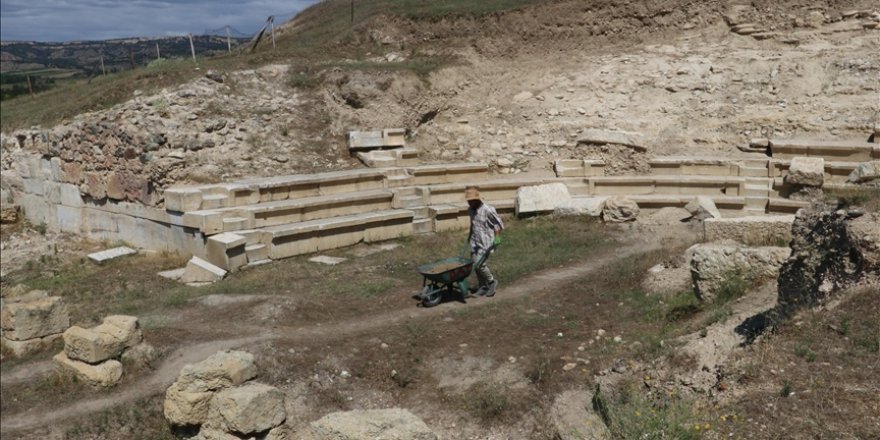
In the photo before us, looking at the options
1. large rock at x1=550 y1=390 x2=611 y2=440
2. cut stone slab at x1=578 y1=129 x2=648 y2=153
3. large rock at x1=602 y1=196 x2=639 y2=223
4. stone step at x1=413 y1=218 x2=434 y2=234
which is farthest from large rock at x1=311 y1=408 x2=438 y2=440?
cut stone slab at x1=578 y1=129 x2=648 y2=153

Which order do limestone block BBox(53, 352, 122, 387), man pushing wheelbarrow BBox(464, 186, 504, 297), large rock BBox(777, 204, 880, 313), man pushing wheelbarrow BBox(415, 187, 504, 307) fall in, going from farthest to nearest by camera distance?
man pushing wheelbarrow BBox(464, 186, 504, 297), man pushing wheelbarrow BBox(415, 187, 504, 307), limestone block BBox(53, 352, 122, 387), large rock BBox(777, 204, 880, 313)

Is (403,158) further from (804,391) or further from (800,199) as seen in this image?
(804,391)

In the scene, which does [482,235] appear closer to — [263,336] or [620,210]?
[263,336]

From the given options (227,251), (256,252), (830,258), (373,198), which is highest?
Answer: (830,258)

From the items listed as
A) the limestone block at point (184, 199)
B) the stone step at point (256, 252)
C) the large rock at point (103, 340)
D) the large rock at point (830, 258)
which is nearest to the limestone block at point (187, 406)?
the large rock at point (103, 340)

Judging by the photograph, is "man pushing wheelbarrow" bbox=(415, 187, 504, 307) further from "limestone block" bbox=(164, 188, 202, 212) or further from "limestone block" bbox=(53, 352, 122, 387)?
"limestone block" bbox=(164, 188, 202, 212)

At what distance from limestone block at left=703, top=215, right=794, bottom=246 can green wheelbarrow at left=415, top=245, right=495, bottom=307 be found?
389cm

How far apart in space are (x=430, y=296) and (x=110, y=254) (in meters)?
7.65

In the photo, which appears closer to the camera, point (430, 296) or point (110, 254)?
point (430, 296)

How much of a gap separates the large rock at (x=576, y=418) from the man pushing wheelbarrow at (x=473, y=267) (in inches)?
122

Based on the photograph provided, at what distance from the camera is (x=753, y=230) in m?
11.0

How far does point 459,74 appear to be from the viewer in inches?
763

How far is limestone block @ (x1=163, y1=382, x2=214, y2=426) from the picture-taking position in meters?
7.22

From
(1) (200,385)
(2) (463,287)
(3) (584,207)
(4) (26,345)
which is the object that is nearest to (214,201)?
(4) (26,345)
